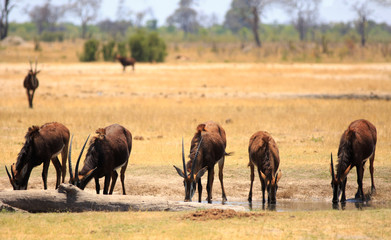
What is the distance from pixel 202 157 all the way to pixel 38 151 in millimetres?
3375

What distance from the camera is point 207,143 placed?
42.3 ft

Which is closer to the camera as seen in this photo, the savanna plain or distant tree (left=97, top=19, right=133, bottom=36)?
the savanna plain

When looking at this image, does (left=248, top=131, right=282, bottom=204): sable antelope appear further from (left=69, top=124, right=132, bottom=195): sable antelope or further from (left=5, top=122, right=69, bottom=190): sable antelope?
(left=5, top=122, right=69, bottom=190): sable antelope

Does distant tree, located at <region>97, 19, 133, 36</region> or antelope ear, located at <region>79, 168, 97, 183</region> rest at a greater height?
distant tree, located at <region>97, 19, 133, 36</region>

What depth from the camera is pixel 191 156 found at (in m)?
12.5

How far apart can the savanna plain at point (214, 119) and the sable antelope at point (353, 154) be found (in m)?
0.73

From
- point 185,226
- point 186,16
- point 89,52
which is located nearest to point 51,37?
point 89,52

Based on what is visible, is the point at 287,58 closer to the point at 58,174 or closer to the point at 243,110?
the point at 243,110

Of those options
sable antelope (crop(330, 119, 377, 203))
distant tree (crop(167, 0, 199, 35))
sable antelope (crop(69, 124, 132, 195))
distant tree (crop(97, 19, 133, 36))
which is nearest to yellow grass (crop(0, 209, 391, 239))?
sable antelope (crop(69, 124, 132, 195))

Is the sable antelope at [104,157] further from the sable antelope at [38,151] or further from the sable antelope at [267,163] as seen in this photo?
the sable antelope at [267,163]

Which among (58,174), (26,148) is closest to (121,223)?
(26,148)

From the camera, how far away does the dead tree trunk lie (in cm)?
1089

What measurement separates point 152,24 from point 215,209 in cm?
15063

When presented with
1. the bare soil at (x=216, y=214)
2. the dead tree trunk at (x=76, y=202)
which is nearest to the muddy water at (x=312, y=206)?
the dead tree trunk at (x=76, y=202)
